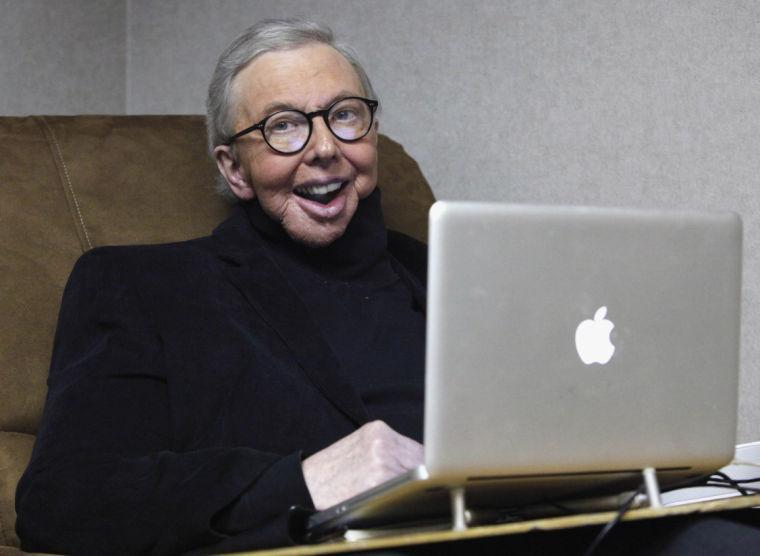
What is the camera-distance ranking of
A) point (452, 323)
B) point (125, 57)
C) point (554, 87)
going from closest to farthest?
1. point (452, 323)
2. point (554, 87)
3. point (125, 57)

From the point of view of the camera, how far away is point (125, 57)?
110 inches

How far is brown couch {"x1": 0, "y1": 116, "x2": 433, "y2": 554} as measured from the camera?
5.38 ft

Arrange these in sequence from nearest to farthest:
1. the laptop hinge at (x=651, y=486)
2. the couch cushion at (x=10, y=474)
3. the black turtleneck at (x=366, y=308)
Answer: the laptop hinge at (x=651, y=486) < the couch cushion at (x=10, y=474) < the black turtleneck at (x=366, y=308)

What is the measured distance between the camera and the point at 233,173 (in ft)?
6.06

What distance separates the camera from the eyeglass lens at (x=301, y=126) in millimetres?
1729

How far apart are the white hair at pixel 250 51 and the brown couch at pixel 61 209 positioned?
0.12m

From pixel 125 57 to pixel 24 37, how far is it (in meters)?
0.36

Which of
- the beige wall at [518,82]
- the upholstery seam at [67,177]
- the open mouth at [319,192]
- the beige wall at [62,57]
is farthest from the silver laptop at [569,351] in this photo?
the beige wall at [62,57]

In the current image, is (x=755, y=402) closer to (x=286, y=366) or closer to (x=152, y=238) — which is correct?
(x=286, y=366)

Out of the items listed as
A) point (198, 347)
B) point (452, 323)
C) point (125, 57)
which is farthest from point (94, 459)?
point (125, 57)

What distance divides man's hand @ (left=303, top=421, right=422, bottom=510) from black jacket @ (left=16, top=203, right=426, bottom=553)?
0.07ft

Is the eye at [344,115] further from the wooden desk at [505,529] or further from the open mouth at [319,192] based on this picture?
the wooden desk at [505,529]

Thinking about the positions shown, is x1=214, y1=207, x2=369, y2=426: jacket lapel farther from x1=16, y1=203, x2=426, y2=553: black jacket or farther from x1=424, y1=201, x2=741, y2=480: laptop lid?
x1=424, y1=201, x2=741, y2=480: laptop lid

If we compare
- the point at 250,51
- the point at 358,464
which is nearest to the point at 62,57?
the point at 250,51
